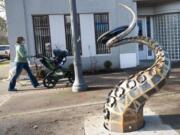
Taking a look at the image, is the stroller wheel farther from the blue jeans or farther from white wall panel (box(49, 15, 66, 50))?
white wall panel (box(49, 15, 66, 50))

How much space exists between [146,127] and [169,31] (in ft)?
36.0

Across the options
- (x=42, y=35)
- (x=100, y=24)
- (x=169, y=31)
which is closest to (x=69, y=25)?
(x=42, y=35)

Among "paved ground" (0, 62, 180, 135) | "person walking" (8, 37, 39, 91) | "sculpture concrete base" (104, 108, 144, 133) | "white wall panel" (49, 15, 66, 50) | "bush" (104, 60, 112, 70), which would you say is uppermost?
"white wall panel" (49, 15, 66, 50)

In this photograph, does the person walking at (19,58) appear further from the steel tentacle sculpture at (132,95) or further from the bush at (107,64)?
the steel tentacle sculpture at (132,95)

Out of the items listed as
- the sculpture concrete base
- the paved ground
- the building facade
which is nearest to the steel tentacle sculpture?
the sculpture concrete base

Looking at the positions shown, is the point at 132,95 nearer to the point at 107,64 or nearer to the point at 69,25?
the point at 107,64

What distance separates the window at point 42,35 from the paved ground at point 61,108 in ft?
9.21

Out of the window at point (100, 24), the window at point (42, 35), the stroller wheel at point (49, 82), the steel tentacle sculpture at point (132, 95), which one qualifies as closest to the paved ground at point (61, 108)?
the stroller wheel at point (49, 82)

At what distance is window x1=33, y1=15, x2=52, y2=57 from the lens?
13508 mm

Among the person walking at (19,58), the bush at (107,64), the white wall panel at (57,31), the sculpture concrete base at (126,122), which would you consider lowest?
the sculpture concrete base at (126,122)

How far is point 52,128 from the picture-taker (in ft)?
20.9

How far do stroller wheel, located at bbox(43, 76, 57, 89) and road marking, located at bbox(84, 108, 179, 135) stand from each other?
4476 mm

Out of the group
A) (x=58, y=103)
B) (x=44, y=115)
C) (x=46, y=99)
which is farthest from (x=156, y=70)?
(x=46, y=99)

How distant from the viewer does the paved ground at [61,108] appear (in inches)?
250
